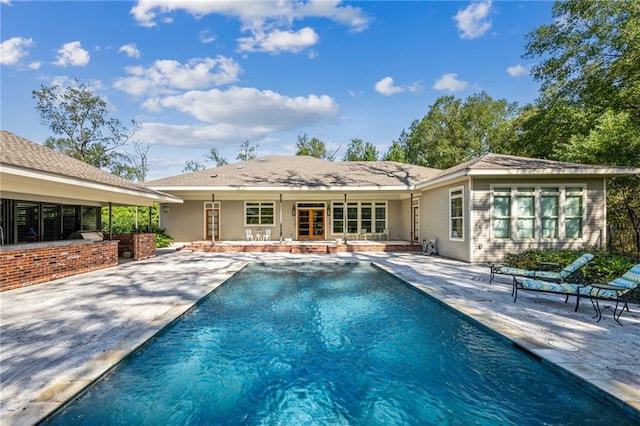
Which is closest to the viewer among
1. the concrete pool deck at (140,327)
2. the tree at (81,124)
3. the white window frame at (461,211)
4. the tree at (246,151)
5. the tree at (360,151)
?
the concrete pool deck at (140,327)

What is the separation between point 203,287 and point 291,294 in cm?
202

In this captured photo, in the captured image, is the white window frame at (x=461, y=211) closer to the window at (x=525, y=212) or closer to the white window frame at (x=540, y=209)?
the white window frame at (x=540, y=209)

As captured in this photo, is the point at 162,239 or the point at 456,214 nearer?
the point at 456,214

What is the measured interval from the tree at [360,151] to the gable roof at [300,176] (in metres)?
18.4

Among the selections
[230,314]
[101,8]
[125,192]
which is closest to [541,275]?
[230,314]

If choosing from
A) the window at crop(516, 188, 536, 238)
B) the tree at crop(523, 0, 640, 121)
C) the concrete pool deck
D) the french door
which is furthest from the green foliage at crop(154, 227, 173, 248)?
the tree at crop(523, 0, 640, 121)

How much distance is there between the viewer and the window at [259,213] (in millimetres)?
17625

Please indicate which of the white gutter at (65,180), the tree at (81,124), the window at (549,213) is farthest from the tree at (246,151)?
the window at (549,213)

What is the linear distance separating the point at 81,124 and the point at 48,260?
2779 cm

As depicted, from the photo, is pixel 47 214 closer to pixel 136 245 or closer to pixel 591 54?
pixel 136 245

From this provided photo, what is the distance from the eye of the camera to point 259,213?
58.1ft

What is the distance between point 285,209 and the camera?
58.2 feet

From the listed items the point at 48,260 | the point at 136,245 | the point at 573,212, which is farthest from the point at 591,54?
the point at 48,260

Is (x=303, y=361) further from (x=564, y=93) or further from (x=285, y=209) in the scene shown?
(x=564, y=93)
